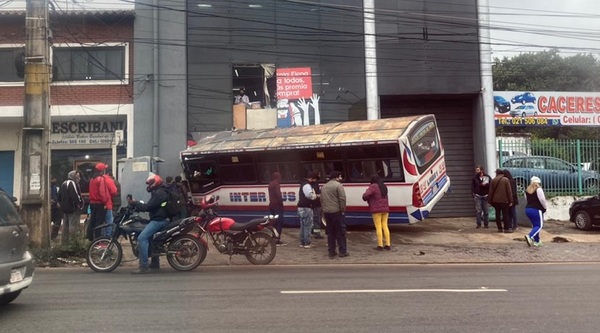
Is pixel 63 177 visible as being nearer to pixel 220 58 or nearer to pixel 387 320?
pixel 220 58

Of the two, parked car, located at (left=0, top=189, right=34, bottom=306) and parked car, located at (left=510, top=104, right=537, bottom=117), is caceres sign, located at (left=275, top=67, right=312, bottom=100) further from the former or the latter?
parked car, located at (left=0, top=189, right=34, bottom=306)

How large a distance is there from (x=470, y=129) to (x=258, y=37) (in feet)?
28.0

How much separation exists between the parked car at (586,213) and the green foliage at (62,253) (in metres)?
13.9

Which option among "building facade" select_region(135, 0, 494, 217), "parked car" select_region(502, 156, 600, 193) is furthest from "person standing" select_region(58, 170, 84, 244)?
"parked car" select_region(502, 156, 600, 193)

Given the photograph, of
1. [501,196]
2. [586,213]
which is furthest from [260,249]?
[586,213]

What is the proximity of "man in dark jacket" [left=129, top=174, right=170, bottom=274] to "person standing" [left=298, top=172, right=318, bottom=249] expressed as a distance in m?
4.04

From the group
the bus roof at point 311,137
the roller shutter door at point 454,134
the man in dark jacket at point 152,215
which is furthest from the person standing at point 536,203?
the man in dark jacket at point 152,215

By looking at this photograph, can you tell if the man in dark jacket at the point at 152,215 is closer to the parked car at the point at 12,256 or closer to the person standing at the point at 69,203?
the parked car at the point at 12,256

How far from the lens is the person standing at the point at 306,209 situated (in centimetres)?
1298

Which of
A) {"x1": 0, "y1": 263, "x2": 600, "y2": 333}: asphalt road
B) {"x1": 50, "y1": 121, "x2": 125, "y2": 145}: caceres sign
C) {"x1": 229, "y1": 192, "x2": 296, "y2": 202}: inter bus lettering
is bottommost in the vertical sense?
{"x1": 0, "y1": 263, "x2": 600, "y2": 333}: asphalt road

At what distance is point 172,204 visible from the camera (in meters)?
9.83

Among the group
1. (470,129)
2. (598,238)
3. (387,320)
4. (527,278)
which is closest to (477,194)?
(598,238)

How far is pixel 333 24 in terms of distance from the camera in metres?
19.1

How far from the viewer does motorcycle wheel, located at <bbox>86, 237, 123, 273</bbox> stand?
10031 millimetres
